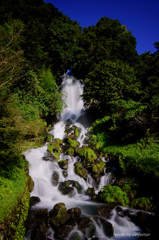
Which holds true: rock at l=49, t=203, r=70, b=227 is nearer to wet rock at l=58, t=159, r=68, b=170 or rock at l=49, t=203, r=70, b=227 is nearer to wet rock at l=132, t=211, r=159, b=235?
wet rock at l=132, t=211, r=159, b=235

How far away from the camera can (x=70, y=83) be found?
23078 millimetres

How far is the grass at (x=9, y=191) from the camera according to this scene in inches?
155

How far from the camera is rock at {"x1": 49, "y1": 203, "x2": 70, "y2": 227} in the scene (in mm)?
5007

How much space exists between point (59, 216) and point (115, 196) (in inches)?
146

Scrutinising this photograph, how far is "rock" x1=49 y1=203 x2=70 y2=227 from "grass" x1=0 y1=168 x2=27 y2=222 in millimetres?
1729

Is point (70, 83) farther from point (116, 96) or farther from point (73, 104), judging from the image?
point (116, 96)

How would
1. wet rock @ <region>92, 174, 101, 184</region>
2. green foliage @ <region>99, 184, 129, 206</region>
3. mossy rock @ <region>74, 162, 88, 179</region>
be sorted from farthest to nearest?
mossy rock @ <region>74, 162, 88, 179</region> < wet rock @ <region>92, 174, 101, 184</region> < green foliage @ <region>99, 184, 129, 206</region>

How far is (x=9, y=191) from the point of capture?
457 cm

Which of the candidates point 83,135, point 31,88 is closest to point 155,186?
point 83,135

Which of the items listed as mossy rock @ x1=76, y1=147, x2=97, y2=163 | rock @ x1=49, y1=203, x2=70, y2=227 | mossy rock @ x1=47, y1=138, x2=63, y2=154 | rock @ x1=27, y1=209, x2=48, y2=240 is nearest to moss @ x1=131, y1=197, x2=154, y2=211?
rock @ x1=49, y1=203, x2=70, y2=227

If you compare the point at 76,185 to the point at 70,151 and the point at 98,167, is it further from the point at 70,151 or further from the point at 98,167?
the point at 70,151

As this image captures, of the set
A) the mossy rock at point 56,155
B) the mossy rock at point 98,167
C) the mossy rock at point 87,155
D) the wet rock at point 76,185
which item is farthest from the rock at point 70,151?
the wet rock at point 76,185

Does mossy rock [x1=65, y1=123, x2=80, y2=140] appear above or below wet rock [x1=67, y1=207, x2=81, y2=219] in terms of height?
above

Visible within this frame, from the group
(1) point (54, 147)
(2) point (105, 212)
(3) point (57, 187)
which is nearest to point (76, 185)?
(3) point (57, 187)
